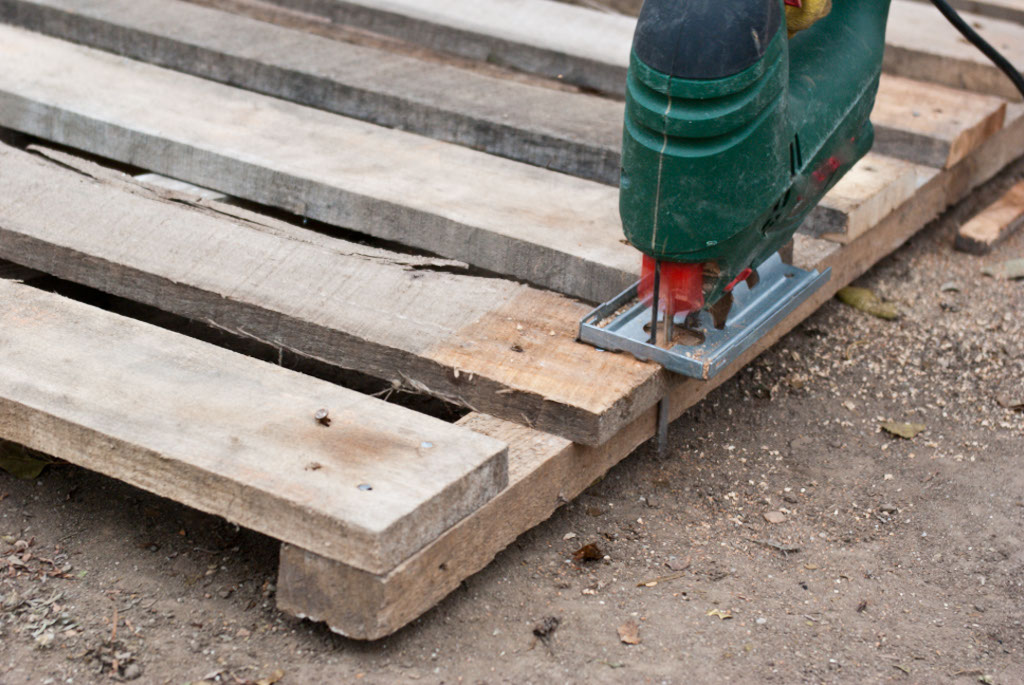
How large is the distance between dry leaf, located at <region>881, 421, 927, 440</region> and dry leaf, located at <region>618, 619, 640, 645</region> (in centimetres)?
97

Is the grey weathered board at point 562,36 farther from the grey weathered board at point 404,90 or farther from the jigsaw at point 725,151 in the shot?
the jigsaw at point 725,151

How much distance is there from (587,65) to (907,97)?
0.95m

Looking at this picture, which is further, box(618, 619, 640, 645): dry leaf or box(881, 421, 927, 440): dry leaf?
box(881, 421, 927, 440): dry leaf

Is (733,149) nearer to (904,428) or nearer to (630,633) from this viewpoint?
(630,633)

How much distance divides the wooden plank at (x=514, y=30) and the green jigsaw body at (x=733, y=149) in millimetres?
1292

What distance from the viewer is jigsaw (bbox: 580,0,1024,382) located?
87.4 inches

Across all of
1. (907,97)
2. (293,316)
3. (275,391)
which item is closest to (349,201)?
(293,316)

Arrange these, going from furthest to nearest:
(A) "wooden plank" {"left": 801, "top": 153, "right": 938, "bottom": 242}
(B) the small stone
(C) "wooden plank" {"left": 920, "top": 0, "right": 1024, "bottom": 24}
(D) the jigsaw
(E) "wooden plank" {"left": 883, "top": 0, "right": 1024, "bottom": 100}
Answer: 1. (C) "wooden plank" {"left": 920, "top": 0, "right": 1024, "bottom": 24}
2. (E) "wooden plank" {"left": 883, "top": 0, "right": 1024, "bottom": 100}
3. (A) "wooden plank" {"left": 801, "top": 153, "right": 938, "bottom": 242}
4. (D) the jigsaw
5. (B) the small stone

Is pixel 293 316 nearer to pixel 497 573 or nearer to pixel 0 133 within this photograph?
pixel 497 573

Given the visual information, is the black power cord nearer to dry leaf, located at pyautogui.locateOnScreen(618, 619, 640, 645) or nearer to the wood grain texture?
the wood grain texture

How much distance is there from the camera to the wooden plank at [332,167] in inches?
112

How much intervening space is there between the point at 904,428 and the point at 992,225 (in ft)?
3.83

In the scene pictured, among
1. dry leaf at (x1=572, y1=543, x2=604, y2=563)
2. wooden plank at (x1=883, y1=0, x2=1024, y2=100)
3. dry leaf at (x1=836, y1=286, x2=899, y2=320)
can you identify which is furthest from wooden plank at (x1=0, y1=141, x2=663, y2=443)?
wooden plank at (x1=883, y1=0, x2=1024, y2=100)

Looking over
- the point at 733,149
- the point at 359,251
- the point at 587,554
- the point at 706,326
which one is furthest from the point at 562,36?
the point at 587,554
